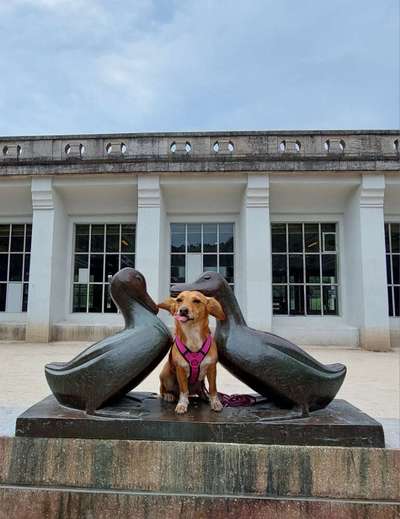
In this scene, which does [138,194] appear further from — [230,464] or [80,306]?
[230,464]

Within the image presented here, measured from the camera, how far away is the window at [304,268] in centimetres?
1363

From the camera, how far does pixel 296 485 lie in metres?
2.26

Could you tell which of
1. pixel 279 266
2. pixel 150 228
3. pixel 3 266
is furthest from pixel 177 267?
pixel 3 266

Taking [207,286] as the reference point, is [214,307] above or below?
below

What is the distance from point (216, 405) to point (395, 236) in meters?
13.1

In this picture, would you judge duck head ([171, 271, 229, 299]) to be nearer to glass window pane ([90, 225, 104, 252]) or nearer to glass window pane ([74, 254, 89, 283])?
glass window pane ([90, 225, 104, 252])

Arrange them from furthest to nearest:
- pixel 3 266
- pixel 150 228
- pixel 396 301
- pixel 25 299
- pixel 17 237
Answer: pixel 3 266 < pixel 17 237 < pixel 25 299 < pixel 396 301 < pixel 150 228

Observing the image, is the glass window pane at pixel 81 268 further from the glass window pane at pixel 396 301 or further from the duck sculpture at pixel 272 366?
the duck sculpture at pixel 272 366

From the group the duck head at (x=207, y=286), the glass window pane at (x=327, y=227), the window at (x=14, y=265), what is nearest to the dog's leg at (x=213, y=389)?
the duck head at (x=207, y=286)

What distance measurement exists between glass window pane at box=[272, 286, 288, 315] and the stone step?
37.9ft

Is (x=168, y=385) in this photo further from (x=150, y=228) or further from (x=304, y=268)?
(x=304, y=268)

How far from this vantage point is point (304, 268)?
546 inches

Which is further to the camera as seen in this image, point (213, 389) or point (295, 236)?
point (295, 236)

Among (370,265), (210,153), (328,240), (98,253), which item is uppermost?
(210,153)
